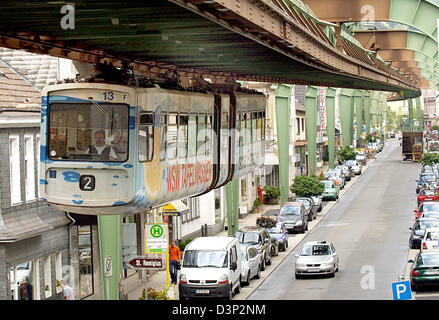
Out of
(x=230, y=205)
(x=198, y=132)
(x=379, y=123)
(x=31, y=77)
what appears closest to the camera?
(x=198, y=132)

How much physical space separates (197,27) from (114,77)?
1.93 metres

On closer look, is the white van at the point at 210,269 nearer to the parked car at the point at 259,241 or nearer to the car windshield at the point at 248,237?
the parked car at the point at 259,241

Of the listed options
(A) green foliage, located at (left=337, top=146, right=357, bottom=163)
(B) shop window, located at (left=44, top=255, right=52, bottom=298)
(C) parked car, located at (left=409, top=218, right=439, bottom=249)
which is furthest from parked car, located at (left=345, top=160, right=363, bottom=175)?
(B) shop window, located at (left=44, top=255, right=52, bottom=298)

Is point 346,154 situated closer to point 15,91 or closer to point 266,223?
point 266,223

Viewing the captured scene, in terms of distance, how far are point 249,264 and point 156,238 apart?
9.11 m

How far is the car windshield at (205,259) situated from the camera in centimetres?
2767

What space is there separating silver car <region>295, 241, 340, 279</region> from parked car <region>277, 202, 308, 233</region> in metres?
13.8

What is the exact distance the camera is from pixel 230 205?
125 feet

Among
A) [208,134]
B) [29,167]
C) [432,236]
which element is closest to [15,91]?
[29,167]

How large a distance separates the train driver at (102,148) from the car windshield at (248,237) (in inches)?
774
